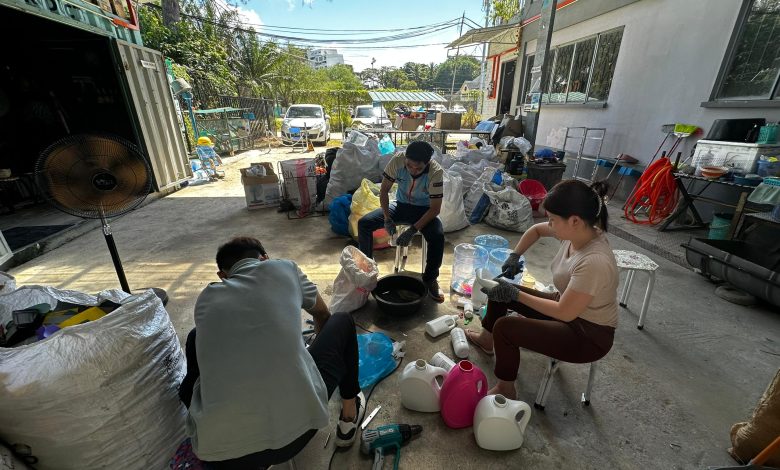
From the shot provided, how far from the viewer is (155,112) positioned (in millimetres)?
5234

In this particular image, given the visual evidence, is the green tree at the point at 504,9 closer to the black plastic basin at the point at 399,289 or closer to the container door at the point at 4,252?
the black plastic basin at the point at 399,289

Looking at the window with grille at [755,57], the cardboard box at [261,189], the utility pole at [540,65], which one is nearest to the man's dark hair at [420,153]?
the cardboard box at [261,189]

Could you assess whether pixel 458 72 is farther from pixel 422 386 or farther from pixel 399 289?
pixel 422 386

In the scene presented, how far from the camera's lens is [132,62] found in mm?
4762

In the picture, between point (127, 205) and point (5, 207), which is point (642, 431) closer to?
point (127, 205)

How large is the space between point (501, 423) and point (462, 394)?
20 centimetres

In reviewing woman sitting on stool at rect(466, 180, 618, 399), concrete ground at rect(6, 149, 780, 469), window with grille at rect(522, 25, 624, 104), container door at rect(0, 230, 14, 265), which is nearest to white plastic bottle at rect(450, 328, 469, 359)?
concrete ground at rect(6, 149, 780, 469)

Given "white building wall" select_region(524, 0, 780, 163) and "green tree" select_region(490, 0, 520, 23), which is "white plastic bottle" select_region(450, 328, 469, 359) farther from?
"green tree" select_region(490, 0, 520, 23)

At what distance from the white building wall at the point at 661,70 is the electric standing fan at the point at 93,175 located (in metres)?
6.00

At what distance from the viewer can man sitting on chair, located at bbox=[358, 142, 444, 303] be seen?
8.53 feet

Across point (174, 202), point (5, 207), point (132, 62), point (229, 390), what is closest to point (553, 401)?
point (229, 390)

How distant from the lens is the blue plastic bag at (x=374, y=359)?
185 cm

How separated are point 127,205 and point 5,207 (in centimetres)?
516

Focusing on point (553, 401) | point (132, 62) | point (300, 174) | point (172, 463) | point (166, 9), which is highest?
point (166, 9)
